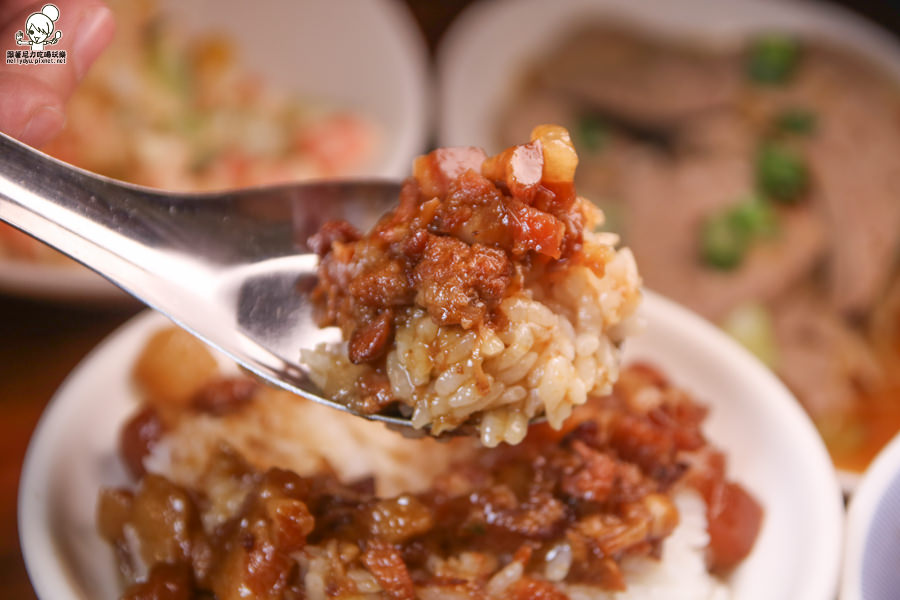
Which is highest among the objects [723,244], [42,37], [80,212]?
[42,37]

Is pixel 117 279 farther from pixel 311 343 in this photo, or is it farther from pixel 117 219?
pixel 311 343

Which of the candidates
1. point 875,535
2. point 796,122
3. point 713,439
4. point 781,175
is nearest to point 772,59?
point 796,122

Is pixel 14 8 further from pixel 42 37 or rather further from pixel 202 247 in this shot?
pixel 202 247

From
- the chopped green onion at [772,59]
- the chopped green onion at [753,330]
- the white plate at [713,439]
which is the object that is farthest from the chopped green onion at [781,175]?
the white plate at [713,439]

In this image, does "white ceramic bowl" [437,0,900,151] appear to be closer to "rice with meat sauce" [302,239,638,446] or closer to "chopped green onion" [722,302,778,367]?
"chopped green onion" [722,302,778,367]

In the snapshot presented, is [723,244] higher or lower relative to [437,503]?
lower

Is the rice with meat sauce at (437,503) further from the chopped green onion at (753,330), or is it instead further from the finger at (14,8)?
the chopped green onion at (753,330)

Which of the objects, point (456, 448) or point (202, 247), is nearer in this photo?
point (202, 247)

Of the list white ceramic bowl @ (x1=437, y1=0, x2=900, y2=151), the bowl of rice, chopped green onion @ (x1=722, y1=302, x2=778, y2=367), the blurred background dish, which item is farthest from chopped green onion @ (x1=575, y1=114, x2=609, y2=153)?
the bowl of rice
